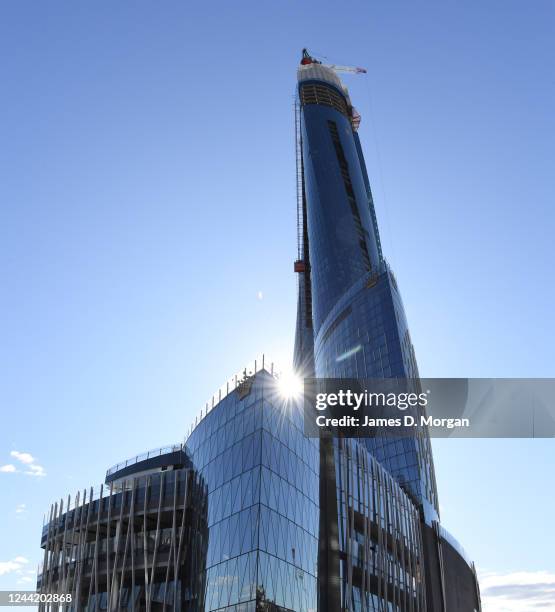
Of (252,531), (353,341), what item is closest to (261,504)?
(252,531)

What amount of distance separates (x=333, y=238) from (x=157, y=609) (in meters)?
137

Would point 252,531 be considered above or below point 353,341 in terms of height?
below

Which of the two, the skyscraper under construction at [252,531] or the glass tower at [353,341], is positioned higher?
the glass tower at [353,341]

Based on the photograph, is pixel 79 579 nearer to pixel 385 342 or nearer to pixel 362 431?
pixel 362 431

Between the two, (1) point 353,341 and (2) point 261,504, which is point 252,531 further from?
(1) point 353,341

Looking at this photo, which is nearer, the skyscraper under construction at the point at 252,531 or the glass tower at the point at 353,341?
the skyscraper under construction at the point at 252,531

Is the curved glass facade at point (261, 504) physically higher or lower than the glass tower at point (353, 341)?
lower

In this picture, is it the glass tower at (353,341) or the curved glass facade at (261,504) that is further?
the glass tower at (353,341)

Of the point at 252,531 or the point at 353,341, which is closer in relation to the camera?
the point at 252,531

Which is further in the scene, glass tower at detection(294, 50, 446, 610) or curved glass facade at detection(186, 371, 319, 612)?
glass tower at detection(294, 50, 446, 610)

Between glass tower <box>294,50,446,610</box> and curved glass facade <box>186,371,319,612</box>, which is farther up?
glass tower <box>294,50,446,610</box>

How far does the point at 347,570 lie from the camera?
6838 centimetres

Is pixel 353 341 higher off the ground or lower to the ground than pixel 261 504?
higher

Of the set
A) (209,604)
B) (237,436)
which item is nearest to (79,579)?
(209,604)
